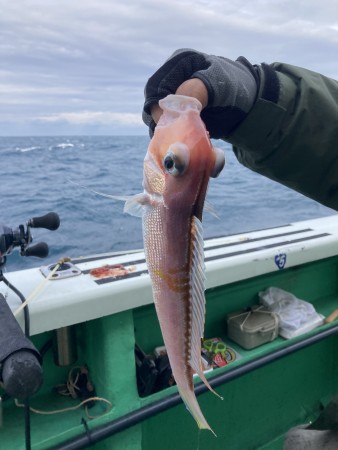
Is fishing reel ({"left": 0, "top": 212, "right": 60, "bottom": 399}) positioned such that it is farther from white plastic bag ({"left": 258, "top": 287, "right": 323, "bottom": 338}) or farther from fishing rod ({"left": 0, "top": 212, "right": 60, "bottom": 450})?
white plastic bag ({"left": 258, "top": 287, "right": 323, "bottom": 338})

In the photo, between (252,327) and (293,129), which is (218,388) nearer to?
(252,327)

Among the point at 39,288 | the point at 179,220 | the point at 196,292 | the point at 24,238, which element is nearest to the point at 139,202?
the point at 179,220

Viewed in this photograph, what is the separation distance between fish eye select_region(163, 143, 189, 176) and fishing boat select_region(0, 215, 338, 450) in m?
1.56

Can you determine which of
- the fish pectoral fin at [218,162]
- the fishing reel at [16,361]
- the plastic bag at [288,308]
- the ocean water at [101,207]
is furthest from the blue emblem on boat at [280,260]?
the ocean water at [101,207]

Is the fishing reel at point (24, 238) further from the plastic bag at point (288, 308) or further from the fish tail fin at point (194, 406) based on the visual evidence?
the plastic bag at point (288, 308)

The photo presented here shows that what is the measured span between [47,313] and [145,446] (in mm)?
1284

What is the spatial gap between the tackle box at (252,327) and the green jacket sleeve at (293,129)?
1.65 m

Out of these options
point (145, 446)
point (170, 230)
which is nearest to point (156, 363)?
point (145, 446)

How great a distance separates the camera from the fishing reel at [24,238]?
229 cm

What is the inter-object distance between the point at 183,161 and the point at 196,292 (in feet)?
1.12

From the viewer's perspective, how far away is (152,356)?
2.96 metres

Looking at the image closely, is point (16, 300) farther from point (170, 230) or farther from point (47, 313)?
point (170, 230)

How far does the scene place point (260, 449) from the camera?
3672 millimetres

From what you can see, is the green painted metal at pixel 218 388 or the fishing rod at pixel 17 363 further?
the green painted metal at pixel 218 388
